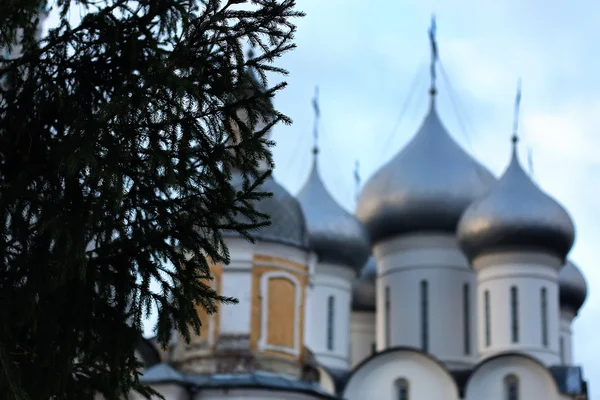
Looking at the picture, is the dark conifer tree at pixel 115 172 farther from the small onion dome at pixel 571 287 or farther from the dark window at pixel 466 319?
the small onion dome at pixel 571 287

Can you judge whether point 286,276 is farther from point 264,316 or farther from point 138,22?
point 138,22

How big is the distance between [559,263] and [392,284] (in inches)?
130

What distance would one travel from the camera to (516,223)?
73.8 feet

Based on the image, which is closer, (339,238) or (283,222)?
(283,222)

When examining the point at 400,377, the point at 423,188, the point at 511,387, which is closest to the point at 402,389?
the point at 400,377

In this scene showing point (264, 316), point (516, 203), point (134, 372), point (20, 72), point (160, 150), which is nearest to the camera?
point (160, 150)

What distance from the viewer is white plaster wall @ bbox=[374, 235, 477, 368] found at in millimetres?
24062

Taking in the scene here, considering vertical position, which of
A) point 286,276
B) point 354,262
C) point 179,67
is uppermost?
point 354,262

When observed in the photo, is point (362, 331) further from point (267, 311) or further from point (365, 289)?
point (267, 311)

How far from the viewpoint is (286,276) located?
19.0 metres

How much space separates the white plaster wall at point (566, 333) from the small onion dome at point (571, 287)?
0.17 m

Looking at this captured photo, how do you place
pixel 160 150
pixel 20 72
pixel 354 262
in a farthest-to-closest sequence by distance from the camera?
pixel 354 262 → pixel 20 72 → pixel 160 150

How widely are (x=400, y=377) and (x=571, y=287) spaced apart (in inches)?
222

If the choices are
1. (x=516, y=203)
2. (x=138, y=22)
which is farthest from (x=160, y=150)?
(x=516, y=203)
